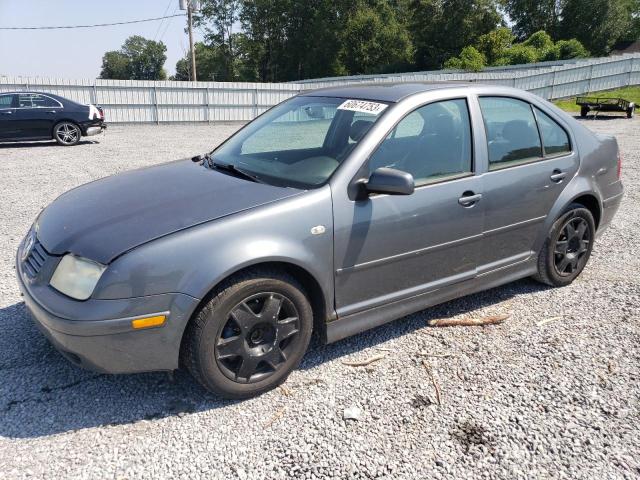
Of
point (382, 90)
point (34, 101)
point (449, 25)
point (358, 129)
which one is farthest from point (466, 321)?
point (449, 25)

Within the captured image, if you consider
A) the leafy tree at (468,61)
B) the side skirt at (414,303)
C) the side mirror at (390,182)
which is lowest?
the side skirt at (414,303)

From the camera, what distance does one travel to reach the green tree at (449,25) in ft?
165

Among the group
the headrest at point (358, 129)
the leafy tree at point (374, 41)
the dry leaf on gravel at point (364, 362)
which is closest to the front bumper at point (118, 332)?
the dry leaf on gravel at point (364, 362)

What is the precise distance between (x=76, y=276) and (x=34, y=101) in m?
12.7

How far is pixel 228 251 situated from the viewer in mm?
2621

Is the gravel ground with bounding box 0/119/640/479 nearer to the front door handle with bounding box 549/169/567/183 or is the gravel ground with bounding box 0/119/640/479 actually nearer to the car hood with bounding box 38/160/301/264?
the car hood with bounding box 38/160/301/264

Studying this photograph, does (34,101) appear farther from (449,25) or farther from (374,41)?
(374,41)

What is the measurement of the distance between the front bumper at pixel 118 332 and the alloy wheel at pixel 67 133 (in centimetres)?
1256

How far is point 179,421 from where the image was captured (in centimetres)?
272

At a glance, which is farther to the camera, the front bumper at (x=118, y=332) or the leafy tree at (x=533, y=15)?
the leafy tree at (x=533, y=15)

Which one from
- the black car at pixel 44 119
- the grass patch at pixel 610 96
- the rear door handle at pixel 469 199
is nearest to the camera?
the rear door handle at pixel 469 199

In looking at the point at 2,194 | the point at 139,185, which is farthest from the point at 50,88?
the point at 139,185

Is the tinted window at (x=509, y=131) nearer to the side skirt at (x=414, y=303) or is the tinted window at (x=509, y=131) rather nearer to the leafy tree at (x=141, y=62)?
the side skirt at (x=414, y=303)

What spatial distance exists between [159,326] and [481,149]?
2359 mm
